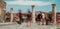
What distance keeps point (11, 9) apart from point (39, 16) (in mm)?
14069

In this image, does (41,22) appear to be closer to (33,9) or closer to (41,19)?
(41,19)

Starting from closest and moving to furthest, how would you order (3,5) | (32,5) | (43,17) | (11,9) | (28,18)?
1. (28,18)
2. (43,17)
3. (32,5)
4. (11,9)
5. (3,5)

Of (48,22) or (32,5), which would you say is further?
(32,5)

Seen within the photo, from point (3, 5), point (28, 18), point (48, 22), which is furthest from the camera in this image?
point (3, 5)

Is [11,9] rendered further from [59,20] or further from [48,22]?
[48,22]

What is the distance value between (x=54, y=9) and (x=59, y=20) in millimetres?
4672

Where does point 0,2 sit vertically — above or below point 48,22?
above

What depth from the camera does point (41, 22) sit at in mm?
19438

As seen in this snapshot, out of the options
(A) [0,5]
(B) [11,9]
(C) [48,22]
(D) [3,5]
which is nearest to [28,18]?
(C) [48,22]

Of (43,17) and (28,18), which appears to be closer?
(28,18)

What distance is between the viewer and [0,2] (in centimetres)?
4372

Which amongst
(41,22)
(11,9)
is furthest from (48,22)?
(11,9)

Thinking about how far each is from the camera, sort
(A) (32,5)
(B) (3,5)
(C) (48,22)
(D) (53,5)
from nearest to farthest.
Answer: (C) (48,22) → (D) (53,5) → (A) (32,5) → (B) (3,5)

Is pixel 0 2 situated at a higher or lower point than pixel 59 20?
higher
